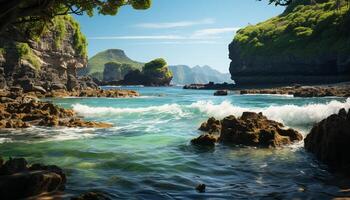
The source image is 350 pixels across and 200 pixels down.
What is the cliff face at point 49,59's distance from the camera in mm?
70125

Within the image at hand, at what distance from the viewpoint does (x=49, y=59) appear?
84.5m

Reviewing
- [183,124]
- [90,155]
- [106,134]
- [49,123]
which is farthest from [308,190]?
[49,123]

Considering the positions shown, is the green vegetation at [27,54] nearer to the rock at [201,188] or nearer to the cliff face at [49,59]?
the cliff face at [49,59]

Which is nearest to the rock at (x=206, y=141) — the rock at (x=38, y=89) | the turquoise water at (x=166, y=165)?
the turquoise water at (x=166, y=165)

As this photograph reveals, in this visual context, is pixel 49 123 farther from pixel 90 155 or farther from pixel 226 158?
pixel 226 158

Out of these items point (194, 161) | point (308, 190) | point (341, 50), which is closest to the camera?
point (308, 190)

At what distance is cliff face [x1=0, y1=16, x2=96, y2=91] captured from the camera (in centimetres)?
7012

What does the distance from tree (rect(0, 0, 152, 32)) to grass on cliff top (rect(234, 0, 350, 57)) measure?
8254 cm

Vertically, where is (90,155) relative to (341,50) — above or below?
below

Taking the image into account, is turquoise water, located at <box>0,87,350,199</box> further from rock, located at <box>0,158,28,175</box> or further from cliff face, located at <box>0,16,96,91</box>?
cliff face, located at <box>0,16,96,91</box>

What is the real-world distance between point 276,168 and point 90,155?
7.32m

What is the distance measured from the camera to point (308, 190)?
10383 millimetres

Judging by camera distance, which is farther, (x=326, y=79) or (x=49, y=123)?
(x=326, y=79)

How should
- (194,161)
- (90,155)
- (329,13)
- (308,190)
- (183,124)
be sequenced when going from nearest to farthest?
1. (308,190)
2. (194,161)
3. (90,155)
4. (183,124)
5. (329,13)
